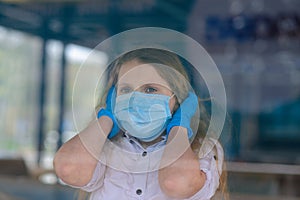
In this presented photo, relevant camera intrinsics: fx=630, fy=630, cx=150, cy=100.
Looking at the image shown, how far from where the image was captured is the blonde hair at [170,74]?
0.99 meters

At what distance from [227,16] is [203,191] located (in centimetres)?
537

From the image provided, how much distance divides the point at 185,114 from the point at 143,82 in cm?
8

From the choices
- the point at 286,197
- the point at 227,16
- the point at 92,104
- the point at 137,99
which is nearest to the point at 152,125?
the point at 137,99

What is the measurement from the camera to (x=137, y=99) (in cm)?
98

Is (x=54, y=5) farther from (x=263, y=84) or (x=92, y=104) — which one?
(x=92, y=104)

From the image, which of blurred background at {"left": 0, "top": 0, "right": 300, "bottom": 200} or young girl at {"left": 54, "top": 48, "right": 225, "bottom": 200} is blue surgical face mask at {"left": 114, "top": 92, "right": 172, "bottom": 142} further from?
blurred background at {"left": 0, "top": 0, "right": 300, "bottom": 200}

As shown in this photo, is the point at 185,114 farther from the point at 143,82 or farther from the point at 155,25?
the point at 155,25

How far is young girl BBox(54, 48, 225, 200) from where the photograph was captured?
961mm

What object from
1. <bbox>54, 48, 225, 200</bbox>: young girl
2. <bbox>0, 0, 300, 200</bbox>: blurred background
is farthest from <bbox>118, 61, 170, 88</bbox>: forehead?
<bbox>0, 0, 300, 200</bbox>: blurred background

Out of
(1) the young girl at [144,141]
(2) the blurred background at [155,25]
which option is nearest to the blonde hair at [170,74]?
(1) the young girl at [144,141]

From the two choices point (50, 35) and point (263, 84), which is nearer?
point (50, 35)

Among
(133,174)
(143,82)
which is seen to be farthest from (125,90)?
(133,174)

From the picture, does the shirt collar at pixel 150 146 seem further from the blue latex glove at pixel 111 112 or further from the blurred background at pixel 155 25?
the blurred background at pixel 155 25

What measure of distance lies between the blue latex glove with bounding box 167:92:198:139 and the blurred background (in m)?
2.00
